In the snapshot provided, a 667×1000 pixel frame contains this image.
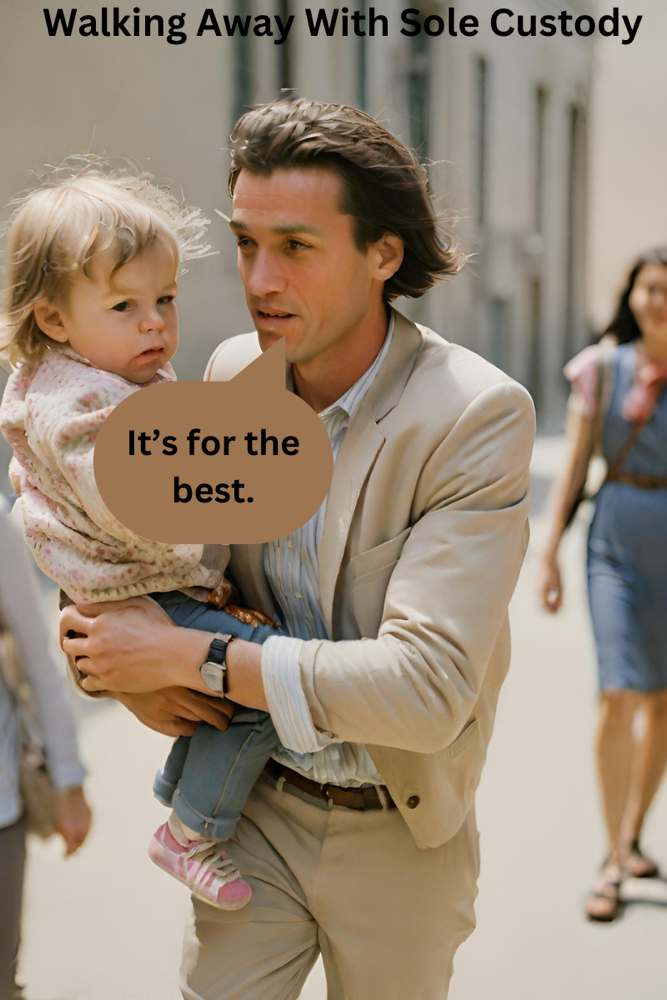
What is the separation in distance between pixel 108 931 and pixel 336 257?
2.36m

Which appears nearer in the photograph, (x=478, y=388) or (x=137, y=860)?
(x=478, y=388)

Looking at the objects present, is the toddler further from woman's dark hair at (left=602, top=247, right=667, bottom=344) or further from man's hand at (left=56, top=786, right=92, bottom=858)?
woman's dark hair at (left=602, top=247, right=667, bottom=344)

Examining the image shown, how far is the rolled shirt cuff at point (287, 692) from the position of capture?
4.80 ft

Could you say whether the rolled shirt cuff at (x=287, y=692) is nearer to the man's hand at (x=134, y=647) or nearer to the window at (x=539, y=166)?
the man's hand at (x=134, y=647)

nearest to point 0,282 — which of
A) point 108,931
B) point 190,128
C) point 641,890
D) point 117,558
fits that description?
point 117,558

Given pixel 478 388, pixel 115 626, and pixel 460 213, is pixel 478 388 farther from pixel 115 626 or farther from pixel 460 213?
pixel 115 626

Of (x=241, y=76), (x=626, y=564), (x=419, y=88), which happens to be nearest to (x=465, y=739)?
(x=626, y=564)

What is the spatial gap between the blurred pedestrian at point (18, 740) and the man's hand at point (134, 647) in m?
0.40

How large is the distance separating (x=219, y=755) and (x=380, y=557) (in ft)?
1.30

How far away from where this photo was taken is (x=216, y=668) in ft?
4.92

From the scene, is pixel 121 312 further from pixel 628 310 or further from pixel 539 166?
pixel 539 166

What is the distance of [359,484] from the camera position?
5.16 feet

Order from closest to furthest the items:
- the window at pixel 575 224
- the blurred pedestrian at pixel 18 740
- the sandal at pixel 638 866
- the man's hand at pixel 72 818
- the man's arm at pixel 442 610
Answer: the man's arm at pixel 442 610, the blurred pedestrian at pixel 18 740, the man's hand at pixel 72 818, the sandal at pixel 638 866, the window at pixel 575 224

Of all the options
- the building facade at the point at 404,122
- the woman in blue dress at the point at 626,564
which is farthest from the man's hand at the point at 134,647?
the woman in blue dress at the point at 626,564
